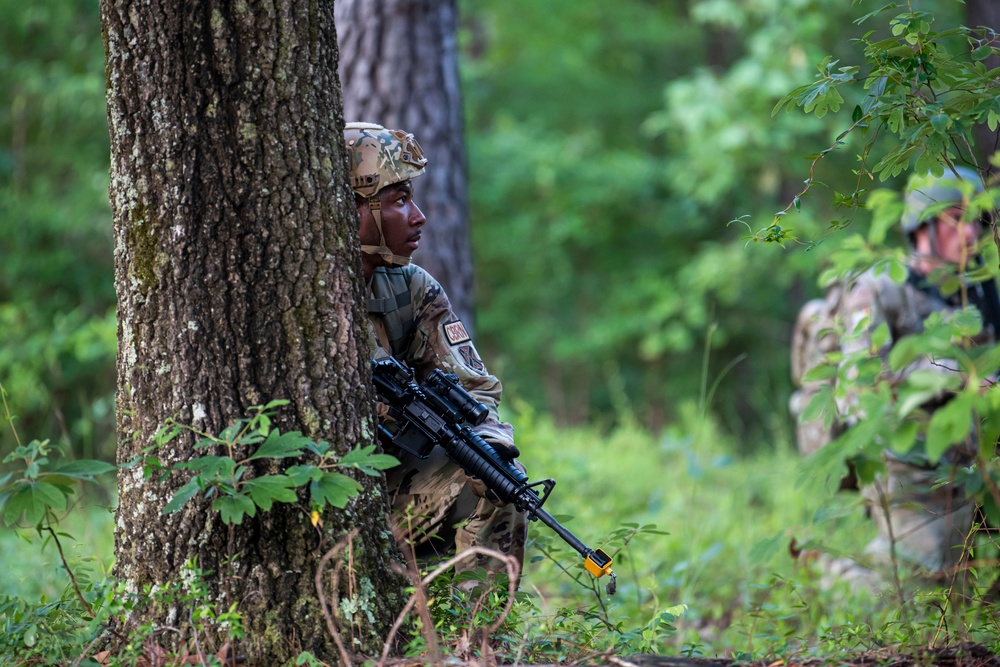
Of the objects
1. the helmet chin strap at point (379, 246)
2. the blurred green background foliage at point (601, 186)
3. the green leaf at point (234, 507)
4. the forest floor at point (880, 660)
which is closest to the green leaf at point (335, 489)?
the green leaf at point (234, 507)

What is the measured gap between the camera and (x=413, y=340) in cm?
315

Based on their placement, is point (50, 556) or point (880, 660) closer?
point (880, 660)

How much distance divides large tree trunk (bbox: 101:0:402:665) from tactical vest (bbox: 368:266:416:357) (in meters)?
0.72

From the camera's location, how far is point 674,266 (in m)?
13.4

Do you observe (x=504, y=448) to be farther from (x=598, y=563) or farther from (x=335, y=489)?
(x=335, y=489)

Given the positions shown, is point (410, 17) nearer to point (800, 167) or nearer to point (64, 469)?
point (64, 469)

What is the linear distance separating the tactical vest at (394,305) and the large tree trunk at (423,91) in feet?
5.44

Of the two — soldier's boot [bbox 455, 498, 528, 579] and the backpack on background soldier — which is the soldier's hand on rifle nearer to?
soldier's boot [bbox 455, 498, 528, 579]

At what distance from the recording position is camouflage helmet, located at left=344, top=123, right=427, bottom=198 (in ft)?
9.84

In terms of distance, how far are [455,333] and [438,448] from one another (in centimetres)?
39

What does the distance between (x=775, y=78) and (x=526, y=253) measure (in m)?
4.42

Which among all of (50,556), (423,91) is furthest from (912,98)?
(50,556)

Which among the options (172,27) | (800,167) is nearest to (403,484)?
(172,27)

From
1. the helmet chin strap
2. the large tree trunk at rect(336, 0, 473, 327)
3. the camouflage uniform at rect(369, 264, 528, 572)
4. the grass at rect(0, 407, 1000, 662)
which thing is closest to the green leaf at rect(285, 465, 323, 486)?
the grass at rect(0, 407, 1000, 662)
